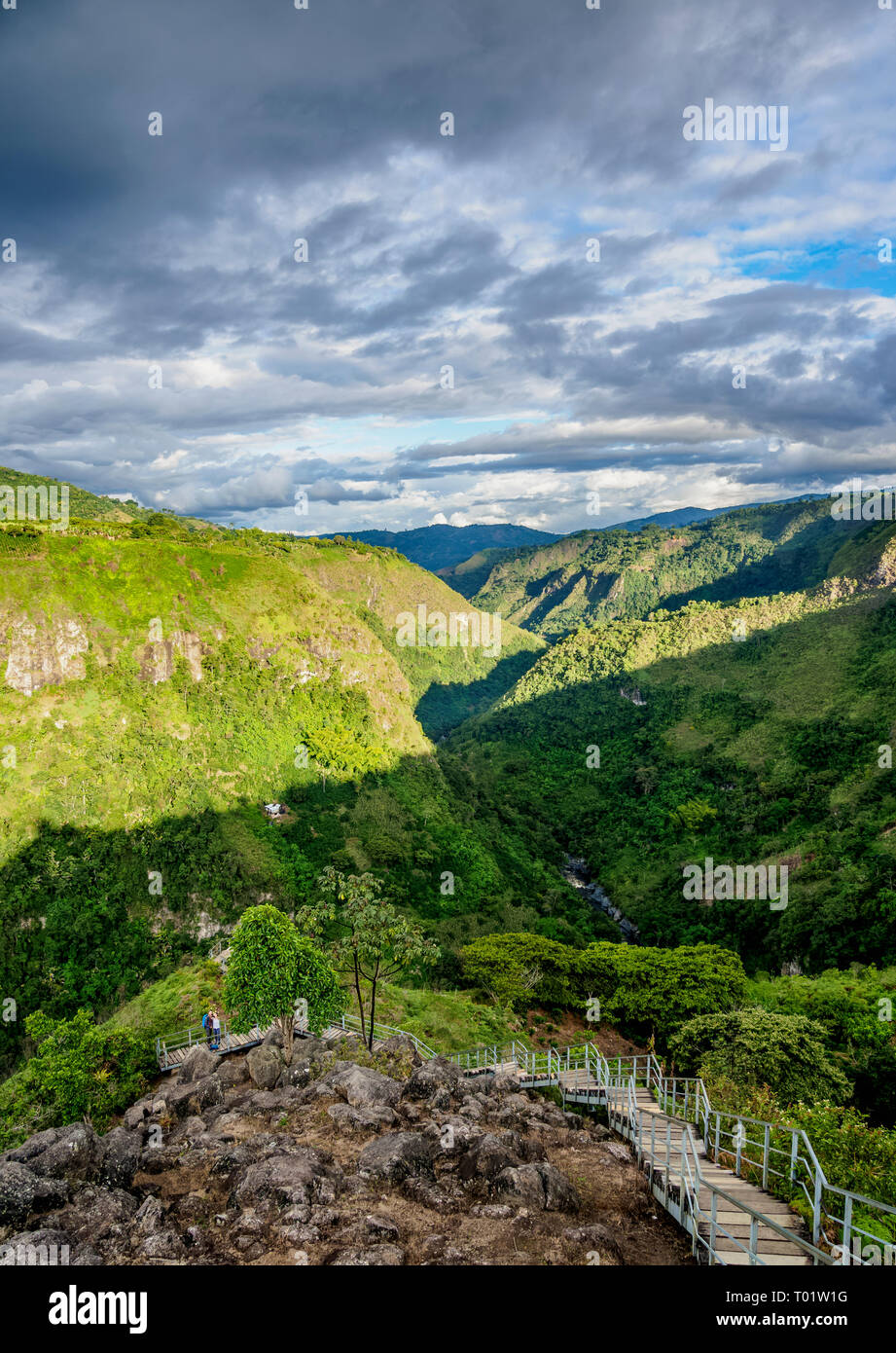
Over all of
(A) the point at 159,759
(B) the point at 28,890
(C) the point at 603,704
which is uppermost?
(C) the point at 603,704

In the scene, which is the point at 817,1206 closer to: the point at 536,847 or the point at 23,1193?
the point at 23,1193

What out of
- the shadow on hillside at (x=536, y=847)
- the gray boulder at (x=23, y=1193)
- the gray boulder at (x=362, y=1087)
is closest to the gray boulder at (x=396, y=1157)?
the gray boulder at (x=362, y=1087)

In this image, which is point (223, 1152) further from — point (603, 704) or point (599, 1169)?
point (603, 704)

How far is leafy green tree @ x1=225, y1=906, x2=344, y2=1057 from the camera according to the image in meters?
29.8

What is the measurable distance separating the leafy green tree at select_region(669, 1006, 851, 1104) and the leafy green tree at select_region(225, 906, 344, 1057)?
722 inches

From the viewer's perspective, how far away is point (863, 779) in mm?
88750

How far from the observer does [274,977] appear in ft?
98.4

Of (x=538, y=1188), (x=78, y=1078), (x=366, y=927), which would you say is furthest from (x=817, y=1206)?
(x=78, y=1078)

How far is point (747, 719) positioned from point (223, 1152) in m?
122

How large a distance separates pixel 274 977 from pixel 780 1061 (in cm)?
2367

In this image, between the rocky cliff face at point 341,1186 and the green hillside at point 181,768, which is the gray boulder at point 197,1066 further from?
the green hillside at point 181,768

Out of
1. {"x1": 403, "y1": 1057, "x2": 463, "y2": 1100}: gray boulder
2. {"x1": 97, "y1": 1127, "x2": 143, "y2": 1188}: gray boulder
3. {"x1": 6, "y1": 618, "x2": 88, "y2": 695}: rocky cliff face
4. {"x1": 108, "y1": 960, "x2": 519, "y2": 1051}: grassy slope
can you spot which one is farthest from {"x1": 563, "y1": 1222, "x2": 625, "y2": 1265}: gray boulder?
{"x1": 6, "y1": 618, "x2": 88, "y2": 695}: rocky cliff face

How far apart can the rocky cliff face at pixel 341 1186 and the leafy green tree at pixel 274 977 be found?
18.0ft
